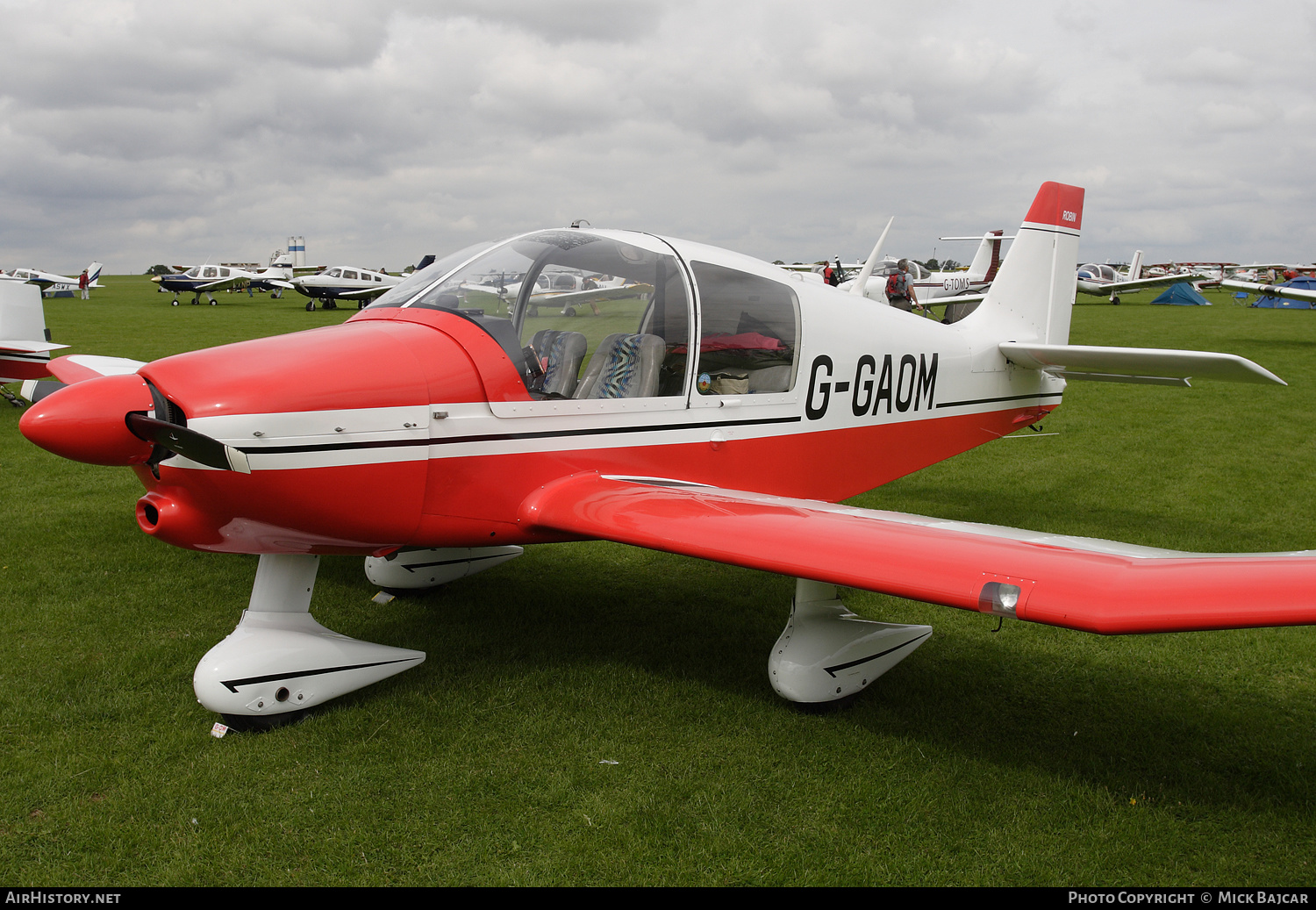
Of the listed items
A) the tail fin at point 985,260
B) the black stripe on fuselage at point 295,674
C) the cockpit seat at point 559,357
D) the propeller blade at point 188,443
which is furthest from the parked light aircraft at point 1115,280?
the propeller blade at point 188,443

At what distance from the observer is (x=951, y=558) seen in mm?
2795

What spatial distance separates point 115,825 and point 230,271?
151 ft

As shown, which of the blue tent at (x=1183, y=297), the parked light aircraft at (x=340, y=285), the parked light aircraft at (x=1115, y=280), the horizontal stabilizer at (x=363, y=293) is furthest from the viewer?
the blue tent at (x=1183, y=297)

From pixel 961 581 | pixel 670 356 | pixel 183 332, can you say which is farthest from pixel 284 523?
pixel 183 332

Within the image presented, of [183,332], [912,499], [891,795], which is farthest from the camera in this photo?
[183,332]

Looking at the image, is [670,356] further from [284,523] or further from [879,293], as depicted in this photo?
[879,293]

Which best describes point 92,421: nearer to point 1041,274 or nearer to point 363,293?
point 1041,274

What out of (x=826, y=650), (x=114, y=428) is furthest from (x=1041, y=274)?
(x=114, y=428)

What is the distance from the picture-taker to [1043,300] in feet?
20.8

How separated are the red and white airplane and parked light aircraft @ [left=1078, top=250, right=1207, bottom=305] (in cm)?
3705

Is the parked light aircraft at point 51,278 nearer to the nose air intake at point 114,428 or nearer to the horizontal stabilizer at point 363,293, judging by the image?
the horizontal stabilizer at point 363,293

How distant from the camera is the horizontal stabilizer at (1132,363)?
4.50m

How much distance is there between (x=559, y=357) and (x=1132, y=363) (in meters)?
3.58

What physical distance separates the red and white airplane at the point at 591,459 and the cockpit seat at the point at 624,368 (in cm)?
1
